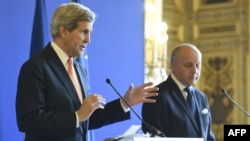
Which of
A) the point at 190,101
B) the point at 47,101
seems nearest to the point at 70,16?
the point at 47,101

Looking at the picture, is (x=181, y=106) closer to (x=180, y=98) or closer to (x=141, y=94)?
(x=180, y=98)

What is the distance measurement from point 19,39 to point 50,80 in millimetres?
935

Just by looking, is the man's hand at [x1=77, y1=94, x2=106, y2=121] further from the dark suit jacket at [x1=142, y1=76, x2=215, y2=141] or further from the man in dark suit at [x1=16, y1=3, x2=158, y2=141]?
the dark suit jacket at [x1=142, y1=76, x2=215, y2=141]

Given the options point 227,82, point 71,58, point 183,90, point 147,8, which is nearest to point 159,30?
point 147,8

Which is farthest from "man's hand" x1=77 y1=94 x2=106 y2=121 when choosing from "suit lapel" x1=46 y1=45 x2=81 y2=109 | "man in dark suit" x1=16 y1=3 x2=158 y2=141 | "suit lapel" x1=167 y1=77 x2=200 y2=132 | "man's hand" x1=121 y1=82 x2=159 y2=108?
"suit lapel" x1=167 y1=77 x2=200 y2=132

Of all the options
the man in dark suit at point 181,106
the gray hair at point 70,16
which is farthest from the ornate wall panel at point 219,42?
the gray hair at point 70,16

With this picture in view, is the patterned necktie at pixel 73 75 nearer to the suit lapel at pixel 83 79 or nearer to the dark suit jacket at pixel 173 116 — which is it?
the suit lapel at pixel 83 79

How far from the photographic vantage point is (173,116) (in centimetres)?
289

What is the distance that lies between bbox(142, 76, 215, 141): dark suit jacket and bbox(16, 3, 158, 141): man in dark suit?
462mm

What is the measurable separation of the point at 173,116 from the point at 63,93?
2.90 ft

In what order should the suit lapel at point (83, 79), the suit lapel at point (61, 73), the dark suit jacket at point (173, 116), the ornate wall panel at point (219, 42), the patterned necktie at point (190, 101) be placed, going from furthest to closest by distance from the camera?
the ornate wall panel at point (219, 42) → the patterned necktie at point (190, 101) → the dark suit jacket at point (173, 116) → the suit lapel at point (83, 79) → the suit lapel at point (61, 73)

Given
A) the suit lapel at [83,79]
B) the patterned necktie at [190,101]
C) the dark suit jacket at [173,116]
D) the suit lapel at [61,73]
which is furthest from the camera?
the patterned necktie at [190,101]

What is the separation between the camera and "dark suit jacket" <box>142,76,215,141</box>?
285 cm

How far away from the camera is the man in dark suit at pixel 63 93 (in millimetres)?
2074
